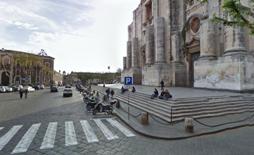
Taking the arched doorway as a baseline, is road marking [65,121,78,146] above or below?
below

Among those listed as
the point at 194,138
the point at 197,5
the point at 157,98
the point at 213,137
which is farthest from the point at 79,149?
the point at 197,5

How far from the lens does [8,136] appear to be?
27.1 feet

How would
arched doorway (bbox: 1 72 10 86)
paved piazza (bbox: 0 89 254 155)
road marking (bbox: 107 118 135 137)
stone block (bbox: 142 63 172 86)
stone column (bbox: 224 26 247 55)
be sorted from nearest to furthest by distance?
1. paved piazza (bbox: 0 89 254 155)
2. road marking (bbox: 107 118 135 137)
3. stone column (bbox: 224 26 247 55)
4. stone block (bbox: 142 63 172 86)
5. arched doorway (bbox: 1 72 10 86)

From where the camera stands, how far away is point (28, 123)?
424 inches

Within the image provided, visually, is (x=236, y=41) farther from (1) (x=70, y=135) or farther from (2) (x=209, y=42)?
(1) (x=70, y=135)

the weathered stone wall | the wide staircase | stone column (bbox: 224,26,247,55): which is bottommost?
the wide staircase

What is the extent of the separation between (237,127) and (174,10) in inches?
940

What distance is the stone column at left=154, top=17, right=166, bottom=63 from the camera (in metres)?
30.8

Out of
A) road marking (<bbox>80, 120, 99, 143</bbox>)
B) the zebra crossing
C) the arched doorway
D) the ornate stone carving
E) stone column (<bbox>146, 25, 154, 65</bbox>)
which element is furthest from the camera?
the arched doorway

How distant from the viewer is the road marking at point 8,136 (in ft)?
24.1

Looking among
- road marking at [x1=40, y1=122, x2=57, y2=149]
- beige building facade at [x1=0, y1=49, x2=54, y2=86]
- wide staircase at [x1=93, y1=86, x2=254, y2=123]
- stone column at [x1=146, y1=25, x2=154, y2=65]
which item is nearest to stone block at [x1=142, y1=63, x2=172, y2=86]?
stone column at [x1=146, y1=25, x2=154, y2=65]

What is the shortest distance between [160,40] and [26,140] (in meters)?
26.2

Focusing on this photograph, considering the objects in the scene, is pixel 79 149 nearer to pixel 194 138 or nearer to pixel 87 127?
pixel 87 127

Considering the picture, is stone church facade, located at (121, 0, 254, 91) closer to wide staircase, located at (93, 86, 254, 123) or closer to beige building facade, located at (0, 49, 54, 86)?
wide staircase, located at (93, 86, 254, 123)
